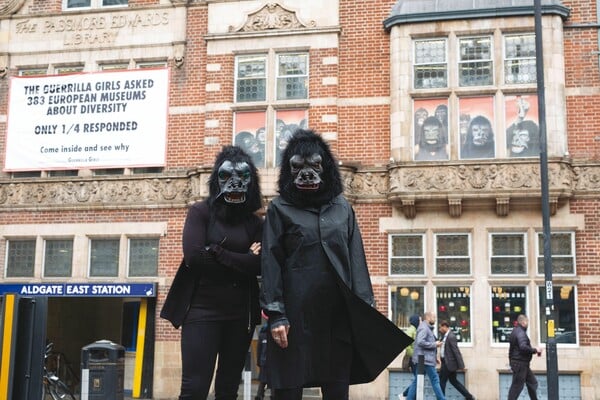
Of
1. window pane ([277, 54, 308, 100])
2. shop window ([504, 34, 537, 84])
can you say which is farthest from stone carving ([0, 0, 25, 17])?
shop window ([504, 34, 537, 84])

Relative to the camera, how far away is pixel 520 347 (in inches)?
569

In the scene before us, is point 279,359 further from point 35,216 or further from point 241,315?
point 35,216

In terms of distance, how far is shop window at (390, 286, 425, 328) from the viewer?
17.2 metres

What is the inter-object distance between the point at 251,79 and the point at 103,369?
7645 mm

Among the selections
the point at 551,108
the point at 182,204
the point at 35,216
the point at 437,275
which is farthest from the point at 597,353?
the point at 35,216

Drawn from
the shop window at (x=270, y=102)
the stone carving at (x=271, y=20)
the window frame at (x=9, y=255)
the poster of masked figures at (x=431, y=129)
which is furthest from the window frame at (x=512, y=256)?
the window frame at (x=9, y=255)

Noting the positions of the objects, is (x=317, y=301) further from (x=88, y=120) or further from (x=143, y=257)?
(x=88, y=120)

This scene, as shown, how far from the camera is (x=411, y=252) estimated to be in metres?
17.3

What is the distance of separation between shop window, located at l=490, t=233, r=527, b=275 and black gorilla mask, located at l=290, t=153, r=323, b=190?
1256 cm

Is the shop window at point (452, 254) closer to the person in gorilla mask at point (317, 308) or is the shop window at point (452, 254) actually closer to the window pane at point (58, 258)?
the window pane at point (58, 258)

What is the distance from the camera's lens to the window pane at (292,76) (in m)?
18.2

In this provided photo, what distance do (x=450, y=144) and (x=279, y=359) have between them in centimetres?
1303

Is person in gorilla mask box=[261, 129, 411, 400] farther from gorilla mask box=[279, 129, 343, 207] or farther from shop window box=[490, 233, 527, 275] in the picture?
shop window box=[490, 233, 527, 275]

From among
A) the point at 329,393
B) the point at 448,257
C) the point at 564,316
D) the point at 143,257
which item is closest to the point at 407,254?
the point at 448,257
